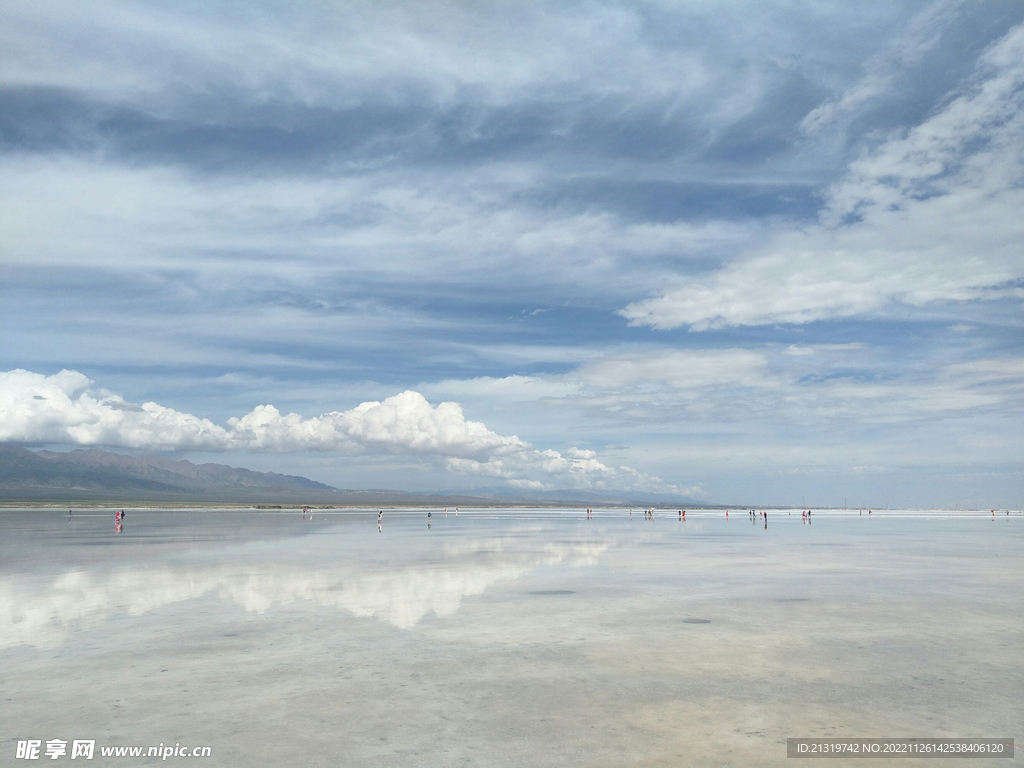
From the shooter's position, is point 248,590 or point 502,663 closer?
point 502,663

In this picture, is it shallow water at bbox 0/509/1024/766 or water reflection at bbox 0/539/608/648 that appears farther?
water reflection at bbox 0/539/608/648

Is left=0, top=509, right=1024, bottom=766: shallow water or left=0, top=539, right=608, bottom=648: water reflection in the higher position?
left=0, top=509, right=1024, bottom=766: shallow water

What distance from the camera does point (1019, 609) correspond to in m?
18.3

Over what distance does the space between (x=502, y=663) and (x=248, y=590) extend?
12.2 m

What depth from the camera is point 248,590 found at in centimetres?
2133

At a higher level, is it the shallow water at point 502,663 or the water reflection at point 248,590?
the shallow water at point 502,663

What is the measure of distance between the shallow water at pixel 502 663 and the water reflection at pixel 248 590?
0.43 feet

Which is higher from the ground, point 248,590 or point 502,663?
point 502,663

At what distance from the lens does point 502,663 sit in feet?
40.6

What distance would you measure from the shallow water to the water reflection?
0.13m

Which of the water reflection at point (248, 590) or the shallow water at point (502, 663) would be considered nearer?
the shallow water at point (502, 663)

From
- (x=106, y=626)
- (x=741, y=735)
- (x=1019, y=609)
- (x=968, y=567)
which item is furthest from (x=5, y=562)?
(x=968, y=567)

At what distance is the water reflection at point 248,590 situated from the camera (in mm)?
16766

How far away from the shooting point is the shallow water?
8734mm
